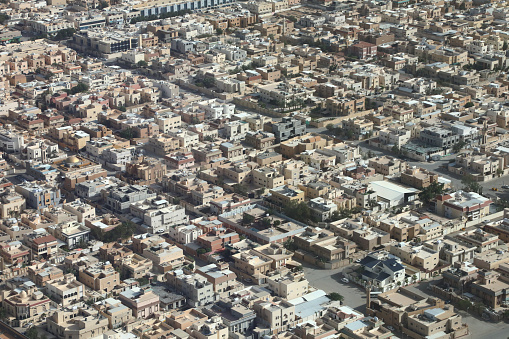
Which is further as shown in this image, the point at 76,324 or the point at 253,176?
the point at 253,176

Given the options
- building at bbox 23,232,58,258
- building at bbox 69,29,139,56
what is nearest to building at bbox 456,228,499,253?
building at bbox 23,232,58,258

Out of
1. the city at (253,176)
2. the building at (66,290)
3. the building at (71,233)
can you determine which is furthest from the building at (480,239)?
the building at (66,290)

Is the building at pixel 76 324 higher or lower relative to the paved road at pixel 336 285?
higher

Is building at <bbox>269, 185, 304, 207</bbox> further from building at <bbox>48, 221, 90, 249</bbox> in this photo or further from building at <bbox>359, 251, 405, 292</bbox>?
building at <bbox>48, 221, 90, 249</bbox>

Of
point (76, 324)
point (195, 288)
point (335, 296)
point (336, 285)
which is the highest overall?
point (195, 288)

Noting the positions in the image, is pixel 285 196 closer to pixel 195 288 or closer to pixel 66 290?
pixel 195 288

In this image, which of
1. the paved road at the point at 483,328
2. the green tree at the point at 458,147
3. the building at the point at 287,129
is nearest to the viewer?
the paved road at the point at 483,328

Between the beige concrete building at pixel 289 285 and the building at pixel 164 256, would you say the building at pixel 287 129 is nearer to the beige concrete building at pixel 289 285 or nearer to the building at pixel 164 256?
the building at pixel 164 256

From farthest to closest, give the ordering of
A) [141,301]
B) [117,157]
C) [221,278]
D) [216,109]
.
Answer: [216,109]
[117,157]
[221,278]
[141,301]

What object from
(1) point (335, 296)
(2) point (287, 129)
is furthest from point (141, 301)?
(2) point (287, 129)
